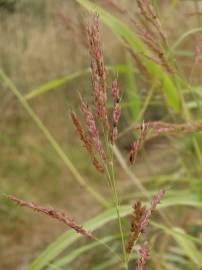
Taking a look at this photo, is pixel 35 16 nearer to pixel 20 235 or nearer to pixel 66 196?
pixel 66 196

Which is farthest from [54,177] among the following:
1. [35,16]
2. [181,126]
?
[181,126]

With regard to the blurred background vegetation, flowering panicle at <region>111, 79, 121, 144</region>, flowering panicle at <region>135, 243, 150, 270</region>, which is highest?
the blurred background vegetation

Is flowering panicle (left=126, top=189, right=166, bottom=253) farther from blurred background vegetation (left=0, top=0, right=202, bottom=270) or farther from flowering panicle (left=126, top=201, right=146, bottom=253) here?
blurred background vegetation (left=0, top=0, right=202, bottom=270)

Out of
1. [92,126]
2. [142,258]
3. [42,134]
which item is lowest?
[142,258]

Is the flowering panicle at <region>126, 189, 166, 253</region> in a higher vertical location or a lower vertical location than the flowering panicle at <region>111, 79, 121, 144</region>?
lower

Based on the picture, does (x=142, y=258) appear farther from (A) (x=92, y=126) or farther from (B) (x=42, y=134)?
(B) (x=42, y=134)

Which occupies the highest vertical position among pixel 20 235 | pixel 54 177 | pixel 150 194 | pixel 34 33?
pixel 34 33

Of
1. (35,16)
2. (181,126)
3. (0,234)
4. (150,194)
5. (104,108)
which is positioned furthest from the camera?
(35,16)

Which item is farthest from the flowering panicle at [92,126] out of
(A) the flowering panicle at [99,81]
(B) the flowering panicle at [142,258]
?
(B) the flowering panicle at [142,258]

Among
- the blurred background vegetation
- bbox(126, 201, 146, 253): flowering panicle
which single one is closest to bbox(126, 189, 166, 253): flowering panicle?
bbox(126, 201, 146, 253): flowering panicle

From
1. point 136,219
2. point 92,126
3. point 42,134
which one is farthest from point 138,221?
point 42,134

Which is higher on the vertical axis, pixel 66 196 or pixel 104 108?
pixel 66 196
